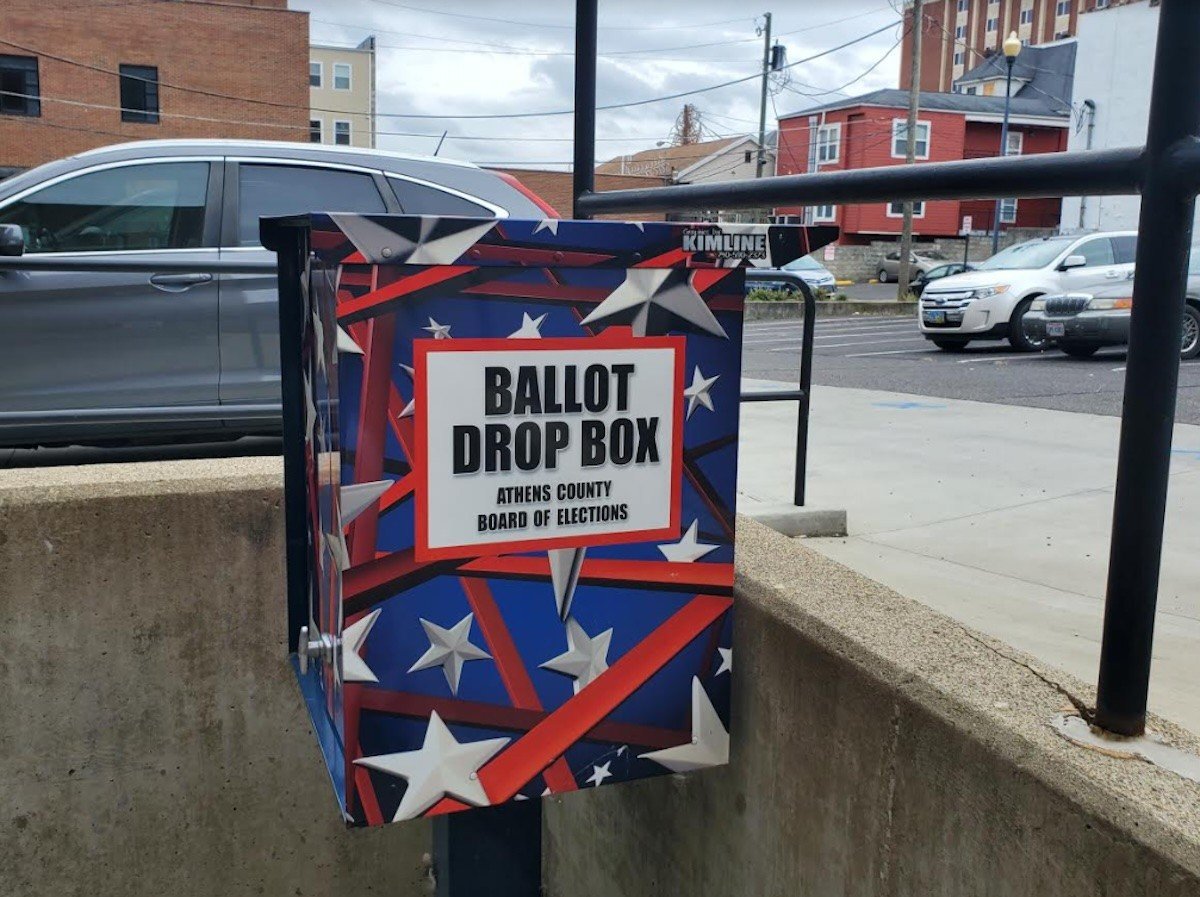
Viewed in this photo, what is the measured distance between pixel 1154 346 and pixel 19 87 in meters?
40.8

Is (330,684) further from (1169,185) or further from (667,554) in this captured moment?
(1169,185)

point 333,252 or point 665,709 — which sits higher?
point 333,252

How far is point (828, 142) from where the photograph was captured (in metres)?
45.2

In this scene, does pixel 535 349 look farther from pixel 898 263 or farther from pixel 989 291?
pixel 898 263

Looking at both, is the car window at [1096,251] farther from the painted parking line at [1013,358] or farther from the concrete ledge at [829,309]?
the concrete ledge at [829,309]

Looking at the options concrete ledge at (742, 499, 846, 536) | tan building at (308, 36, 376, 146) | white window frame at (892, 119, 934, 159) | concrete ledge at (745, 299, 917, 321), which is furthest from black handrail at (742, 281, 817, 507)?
tan building at (308, 36, 376, 146)

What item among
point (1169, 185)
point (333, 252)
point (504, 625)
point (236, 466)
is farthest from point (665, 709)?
point (236, 466)

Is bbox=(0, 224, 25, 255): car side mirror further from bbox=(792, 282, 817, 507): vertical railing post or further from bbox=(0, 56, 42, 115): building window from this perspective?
bbox=(0, 56, 42, 115): building window

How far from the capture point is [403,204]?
20.9ft

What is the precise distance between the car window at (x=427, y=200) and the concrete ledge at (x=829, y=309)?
68.5 ft

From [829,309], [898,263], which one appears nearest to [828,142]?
[898,263]

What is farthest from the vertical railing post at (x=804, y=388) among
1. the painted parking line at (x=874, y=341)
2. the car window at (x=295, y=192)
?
the painted parking line at (x=874, y=341)

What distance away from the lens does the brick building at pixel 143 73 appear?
3559 cm

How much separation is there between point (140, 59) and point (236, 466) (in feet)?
127
